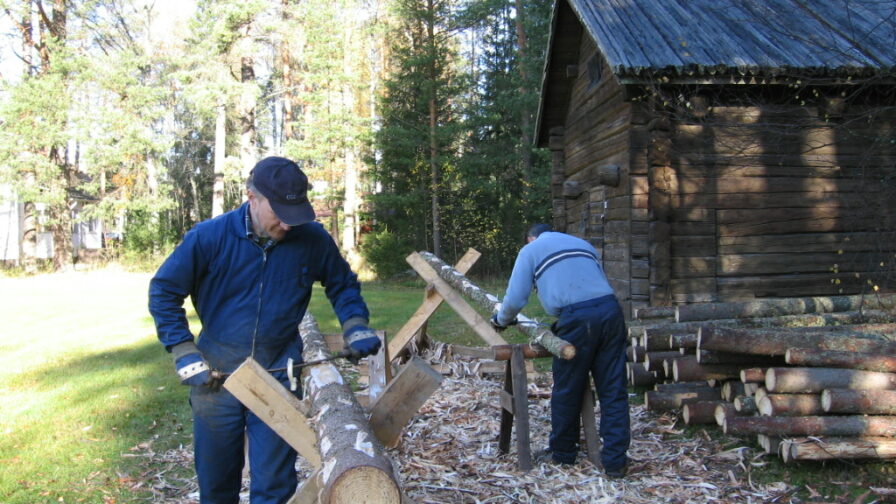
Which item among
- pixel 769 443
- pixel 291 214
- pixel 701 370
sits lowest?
pixel 769 443

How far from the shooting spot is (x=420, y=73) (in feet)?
77.0

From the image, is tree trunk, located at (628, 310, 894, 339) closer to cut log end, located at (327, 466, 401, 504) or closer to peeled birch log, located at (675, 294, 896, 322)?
peeled birch log, located at (675, 294, 896, 322)

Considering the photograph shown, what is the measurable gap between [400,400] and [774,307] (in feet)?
15.7

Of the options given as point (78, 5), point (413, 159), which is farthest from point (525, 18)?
point (78, 5)

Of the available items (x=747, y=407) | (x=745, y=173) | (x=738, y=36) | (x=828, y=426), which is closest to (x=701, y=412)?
(x=747, y=407)

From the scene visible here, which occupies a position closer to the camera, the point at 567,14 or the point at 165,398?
the point at 165,398

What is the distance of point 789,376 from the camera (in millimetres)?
5000

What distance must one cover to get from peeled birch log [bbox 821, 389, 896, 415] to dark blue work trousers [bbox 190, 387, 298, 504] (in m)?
3.82

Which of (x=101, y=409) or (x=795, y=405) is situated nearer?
(x=795, y=405)

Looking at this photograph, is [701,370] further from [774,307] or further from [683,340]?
[774,307]

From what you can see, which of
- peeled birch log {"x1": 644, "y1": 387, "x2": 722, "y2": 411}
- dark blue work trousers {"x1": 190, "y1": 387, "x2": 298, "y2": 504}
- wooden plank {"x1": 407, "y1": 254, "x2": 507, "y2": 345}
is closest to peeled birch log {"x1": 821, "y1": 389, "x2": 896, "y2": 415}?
peeled birch log {"x1": 644, "y1": 387, "x2": 722, "y2": 411}

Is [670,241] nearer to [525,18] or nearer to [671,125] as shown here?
[671,125]

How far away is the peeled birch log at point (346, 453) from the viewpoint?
2248 mm

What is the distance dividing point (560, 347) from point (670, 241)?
469 centimetres
